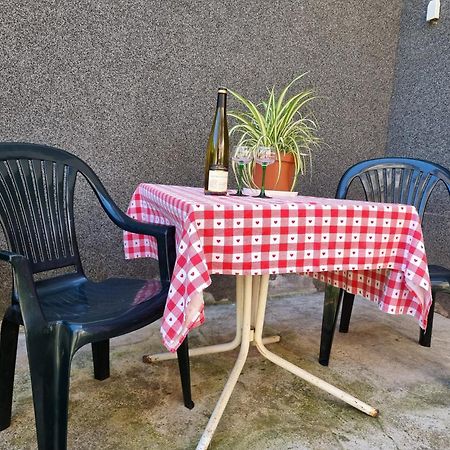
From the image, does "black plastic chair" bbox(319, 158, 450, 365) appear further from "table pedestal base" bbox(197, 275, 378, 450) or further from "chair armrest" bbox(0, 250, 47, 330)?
"chair armrest" bbox(0, 250, 47, 330)

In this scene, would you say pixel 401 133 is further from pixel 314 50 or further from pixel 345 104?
pixel 314 50

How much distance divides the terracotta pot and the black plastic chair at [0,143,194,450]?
1.44 ft

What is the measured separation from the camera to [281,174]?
4.56ft

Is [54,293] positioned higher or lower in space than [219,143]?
lower

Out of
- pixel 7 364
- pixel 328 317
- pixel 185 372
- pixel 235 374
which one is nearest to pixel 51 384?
pixel 7 364

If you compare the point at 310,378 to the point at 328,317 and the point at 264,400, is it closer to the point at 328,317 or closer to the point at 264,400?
the point at 264,400

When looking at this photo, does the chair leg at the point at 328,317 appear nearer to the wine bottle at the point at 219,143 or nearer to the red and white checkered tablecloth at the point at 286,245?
the red and white checkered tablecloth at the point at 286,245

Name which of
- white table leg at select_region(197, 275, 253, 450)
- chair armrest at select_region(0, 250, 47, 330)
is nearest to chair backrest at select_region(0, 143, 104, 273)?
chair armrest at select_region(0, 250, 47, 330)

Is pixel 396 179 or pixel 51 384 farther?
pixel 396 179

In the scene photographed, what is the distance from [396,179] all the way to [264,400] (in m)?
1.31

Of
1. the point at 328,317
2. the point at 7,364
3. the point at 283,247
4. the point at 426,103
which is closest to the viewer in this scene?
the point at 283,247

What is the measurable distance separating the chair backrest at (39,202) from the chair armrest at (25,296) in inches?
13.6

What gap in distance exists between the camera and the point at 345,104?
102 inches

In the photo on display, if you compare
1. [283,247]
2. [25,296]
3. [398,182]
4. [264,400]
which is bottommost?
[264,400]
